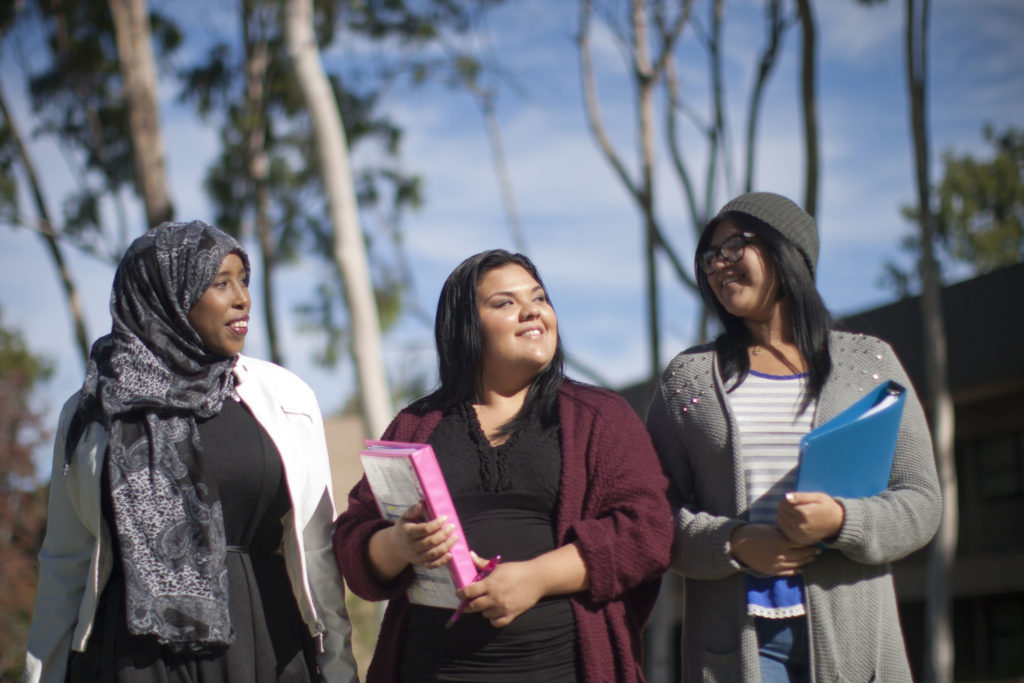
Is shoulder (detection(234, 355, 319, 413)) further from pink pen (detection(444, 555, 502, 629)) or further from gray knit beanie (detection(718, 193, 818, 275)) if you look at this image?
gray knit beanie (detection(718, 193, 818, 275))

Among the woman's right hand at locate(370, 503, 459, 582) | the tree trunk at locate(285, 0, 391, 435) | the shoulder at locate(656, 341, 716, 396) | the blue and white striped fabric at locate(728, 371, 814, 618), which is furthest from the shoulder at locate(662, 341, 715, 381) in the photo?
the tree trunk at locate(285, 0, 391, 435)

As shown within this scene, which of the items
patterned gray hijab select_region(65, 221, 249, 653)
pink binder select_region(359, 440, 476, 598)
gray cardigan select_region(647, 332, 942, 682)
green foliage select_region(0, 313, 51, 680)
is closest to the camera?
pink binder select_region(359, 440, 476, 598)

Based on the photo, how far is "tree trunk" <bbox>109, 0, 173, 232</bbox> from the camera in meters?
10.8

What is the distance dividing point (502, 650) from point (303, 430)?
37.1 inches

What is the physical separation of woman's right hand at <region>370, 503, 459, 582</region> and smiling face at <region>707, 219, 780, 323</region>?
1.09 metres

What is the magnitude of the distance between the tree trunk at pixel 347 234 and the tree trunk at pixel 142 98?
2.21 meters

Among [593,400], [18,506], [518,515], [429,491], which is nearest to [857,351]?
[593,400]

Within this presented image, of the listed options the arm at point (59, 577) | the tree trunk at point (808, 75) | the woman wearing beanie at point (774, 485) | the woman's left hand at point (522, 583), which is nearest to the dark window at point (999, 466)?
the tree trunk at point (808, 75)

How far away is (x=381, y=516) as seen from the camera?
9.81 ft

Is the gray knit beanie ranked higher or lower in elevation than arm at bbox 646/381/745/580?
higher

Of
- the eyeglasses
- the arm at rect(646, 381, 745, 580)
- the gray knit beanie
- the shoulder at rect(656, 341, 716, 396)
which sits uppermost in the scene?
the gray knit beanie

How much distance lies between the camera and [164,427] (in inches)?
119

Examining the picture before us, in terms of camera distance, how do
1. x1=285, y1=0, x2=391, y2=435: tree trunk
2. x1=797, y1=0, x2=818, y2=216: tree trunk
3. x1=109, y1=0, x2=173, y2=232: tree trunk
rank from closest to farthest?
x1=285, y1=0, x2=391, y2=435: tree trunk < x1=797, y1=0, x2=818, y2=216: tree trunk < x1=109, y1=0, x2=173, y2=232: tree trunk

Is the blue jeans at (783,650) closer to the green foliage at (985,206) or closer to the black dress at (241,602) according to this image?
the black dress at (241,602)
